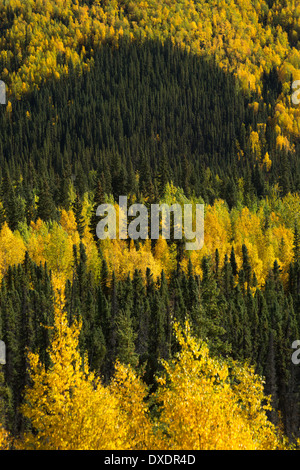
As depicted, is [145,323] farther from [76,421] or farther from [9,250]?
[76,421]

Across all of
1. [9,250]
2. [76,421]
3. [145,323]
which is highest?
[9,250]

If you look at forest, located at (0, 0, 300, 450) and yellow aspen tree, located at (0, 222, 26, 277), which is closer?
forest, located at (0, 0, 300, 450)

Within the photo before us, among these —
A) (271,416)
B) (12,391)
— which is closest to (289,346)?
(271,416)

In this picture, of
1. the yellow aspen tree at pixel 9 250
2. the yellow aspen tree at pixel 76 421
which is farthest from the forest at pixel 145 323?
the yellow aspen tree at pixel 9 250

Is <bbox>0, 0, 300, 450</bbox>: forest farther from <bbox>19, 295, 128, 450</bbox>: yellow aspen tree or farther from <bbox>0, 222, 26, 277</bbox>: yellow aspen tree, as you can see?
<bbox>0, 222, 26, 277</bbox>: yellow aspen tree

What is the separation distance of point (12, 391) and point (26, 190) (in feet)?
324

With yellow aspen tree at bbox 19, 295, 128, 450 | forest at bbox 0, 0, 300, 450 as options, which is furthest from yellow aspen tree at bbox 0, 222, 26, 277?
yellow aspen tree at bbox 19, 295, 128, 450

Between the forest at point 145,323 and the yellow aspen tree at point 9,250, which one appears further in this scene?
the yellow aspen tree at point 9,250

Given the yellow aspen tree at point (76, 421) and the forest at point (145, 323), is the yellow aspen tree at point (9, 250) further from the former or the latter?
the yellow aspen tree at point (76, 421)

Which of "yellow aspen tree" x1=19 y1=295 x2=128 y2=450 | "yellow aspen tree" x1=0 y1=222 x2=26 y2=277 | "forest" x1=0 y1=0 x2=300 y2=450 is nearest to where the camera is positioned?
"yellow aspen tree" x1=19 y1=295 x2=128 y2=450

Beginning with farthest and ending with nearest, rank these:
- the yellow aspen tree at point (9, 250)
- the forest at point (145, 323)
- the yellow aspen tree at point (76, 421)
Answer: the yellow aspen tree at point (9, 250), the forest at point (145, 323), the yellow aspen tree at point (76, 421)

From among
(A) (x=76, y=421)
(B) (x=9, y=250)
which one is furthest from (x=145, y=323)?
(A) (x=76, y=421)

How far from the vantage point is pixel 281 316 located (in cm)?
9750
